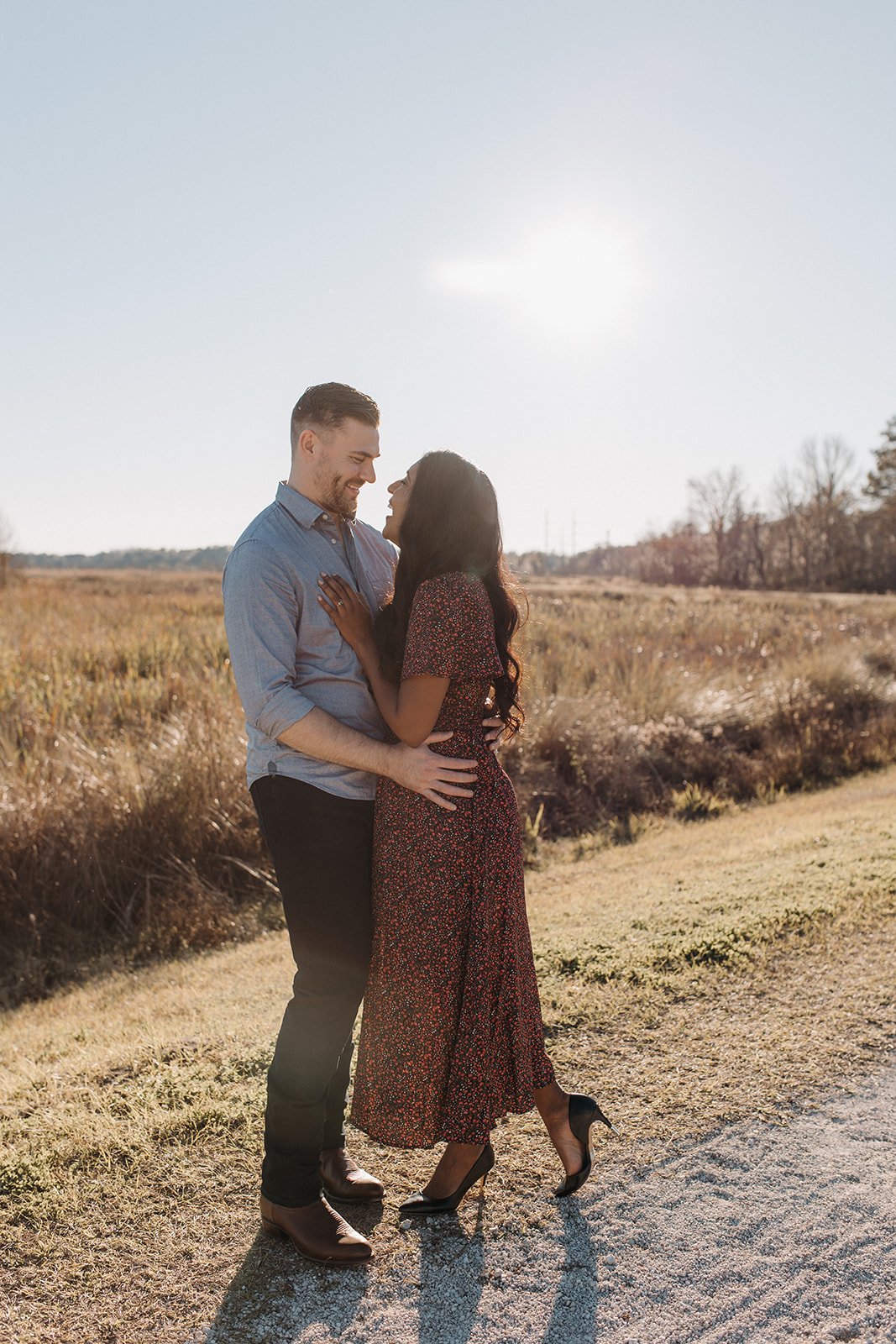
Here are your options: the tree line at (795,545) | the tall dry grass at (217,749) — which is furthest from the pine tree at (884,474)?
the tall dry grass at (217,749)

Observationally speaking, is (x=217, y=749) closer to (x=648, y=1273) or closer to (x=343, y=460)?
(x=343, y=460)

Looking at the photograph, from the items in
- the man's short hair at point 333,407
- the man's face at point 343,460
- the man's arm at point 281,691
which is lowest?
the man's arm at point 281,691

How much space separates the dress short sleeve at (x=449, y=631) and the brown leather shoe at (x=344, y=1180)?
147 centimetres

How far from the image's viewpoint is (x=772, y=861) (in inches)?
254

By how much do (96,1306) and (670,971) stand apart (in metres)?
2.74

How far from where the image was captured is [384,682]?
2760 millimetres

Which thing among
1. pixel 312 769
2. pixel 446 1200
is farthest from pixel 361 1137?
pixel 312 769

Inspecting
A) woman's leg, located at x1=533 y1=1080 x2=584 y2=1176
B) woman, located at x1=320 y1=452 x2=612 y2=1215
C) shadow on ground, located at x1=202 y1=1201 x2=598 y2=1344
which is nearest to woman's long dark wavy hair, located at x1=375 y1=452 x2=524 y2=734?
woman, located at x1=320 y1=452 x2=612 y2=1215

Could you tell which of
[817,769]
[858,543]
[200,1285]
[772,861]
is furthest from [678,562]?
[200,1285]

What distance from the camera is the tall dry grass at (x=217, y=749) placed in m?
6.93

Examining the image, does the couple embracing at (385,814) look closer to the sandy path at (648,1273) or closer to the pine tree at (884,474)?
the sandy path at (648,1273)

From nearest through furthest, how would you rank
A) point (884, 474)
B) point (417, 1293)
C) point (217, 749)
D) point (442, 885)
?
point (417, 1293) → point (442, 885) → point (217, 749) → point (884, 474)

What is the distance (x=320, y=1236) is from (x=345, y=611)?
1.64 metres

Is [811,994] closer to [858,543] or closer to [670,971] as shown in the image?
[670,971]
